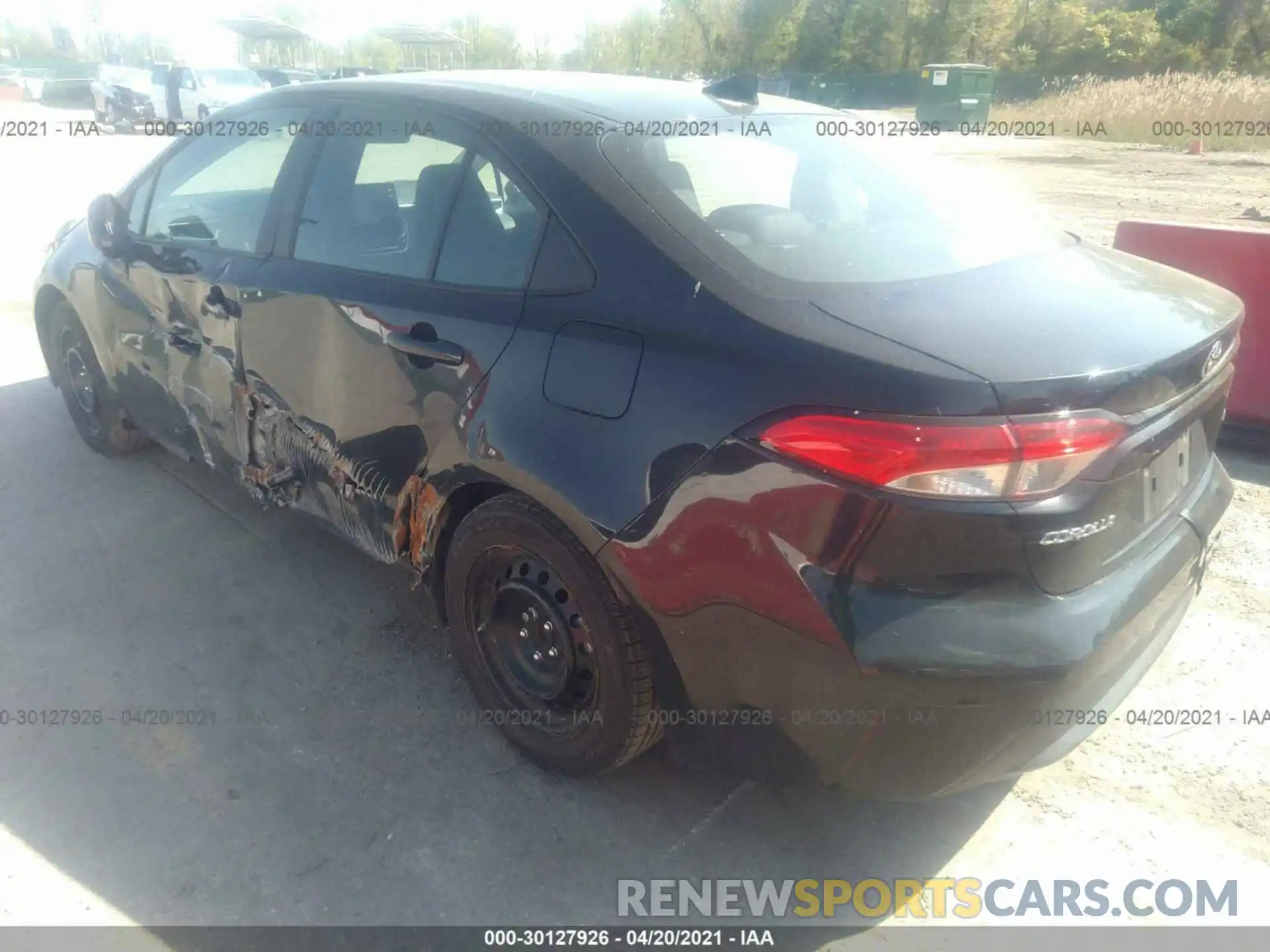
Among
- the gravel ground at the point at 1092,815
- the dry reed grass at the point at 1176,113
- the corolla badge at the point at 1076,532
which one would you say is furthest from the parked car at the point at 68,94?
the corolla badge at the point at 1076,532

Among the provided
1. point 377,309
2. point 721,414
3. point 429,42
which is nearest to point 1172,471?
point 721,414

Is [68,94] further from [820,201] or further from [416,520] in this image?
[820,201]

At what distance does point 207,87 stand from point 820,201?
26.1 meters

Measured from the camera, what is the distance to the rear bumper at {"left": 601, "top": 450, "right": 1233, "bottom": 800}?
1814mm

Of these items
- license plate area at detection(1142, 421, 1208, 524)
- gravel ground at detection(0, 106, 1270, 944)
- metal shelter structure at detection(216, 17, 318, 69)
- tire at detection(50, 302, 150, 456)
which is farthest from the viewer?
metal shelter structure at detection(216, 17, 318, 69)

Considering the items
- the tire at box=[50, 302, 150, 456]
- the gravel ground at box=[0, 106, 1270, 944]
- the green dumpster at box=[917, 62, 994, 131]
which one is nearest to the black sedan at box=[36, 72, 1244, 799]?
the gravel ground at box=[0, 106, 1270, 944]

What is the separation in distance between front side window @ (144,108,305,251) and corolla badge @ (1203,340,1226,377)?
8.93ft

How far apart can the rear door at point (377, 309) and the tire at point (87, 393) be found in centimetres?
148

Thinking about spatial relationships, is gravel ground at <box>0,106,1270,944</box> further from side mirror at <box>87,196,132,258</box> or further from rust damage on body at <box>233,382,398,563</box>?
side mirror at <box>87,196,132,258</box>

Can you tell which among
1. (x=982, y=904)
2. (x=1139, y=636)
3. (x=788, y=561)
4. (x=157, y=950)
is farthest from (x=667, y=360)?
(x=157, y=950)

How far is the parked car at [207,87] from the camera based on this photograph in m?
23.7

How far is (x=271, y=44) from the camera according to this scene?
177ft

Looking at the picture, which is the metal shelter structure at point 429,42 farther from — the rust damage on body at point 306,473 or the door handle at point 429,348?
the door handle at point 429,348

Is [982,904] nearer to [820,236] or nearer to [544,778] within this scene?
[544,778]
